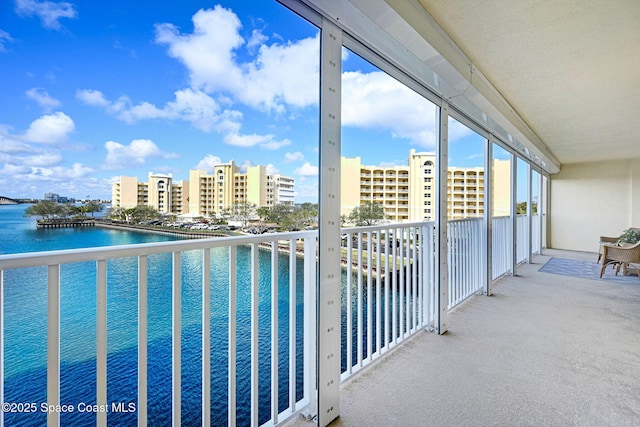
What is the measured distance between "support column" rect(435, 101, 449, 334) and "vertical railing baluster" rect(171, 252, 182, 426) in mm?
2185

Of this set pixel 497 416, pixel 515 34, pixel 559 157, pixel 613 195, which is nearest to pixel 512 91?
pixel 515 34

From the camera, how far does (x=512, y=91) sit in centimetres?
296

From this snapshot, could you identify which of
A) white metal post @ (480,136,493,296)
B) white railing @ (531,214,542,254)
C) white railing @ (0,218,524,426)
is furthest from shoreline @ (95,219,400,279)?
white railing @ (531,214,542,254)

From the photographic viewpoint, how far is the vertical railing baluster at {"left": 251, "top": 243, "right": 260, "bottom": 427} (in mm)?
1410

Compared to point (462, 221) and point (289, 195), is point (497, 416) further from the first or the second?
point (462, 221)

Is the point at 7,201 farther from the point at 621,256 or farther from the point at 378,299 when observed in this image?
the point at 621,256

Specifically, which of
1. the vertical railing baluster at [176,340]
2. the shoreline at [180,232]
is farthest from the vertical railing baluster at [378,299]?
the vertical railing baluster at [176,340]

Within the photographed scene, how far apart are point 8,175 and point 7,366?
54 centimetres

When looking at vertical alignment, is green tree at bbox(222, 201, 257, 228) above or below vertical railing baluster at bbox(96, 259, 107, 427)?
above

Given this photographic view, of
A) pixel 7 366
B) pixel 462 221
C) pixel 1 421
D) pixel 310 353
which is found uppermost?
pixel 462 221

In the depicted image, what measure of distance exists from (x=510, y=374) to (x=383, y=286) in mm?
1026

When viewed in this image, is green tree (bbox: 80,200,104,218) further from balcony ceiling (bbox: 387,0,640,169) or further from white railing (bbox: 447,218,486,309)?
white railing (bbox: 447,218,486,309)

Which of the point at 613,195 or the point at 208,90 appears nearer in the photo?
the point at 208,90

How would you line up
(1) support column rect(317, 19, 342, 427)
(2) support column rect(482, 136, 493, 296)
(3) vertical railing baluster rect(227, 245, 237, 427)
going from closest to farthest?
(3) vertical railing baluster rect(227, 245, 237, 427), (1) support column rect(317, 19, 342, 427), (2) support column rect(482, 136, 493, 296)
